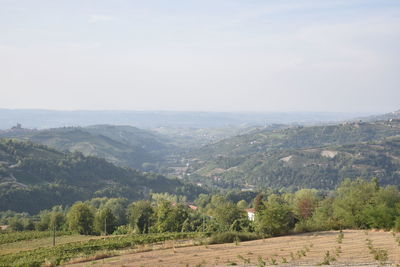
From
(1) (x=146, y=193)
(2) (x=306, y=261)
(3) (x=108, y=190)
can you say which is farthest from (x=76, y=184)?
(2) (x=306, y=261)

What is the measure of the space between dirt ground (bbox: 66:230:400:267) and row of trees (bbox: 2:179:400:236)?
13.9ft

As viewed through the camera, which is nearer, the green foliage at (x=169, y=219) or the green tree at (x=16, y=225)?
the green foliage at (x=169, y=219)

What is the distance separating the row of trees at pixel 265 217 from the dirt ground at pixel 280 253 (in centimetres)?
424

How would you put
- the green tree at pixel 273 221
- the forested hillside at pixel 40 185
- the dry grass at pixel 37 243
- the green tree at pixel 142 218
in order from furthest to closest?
the forested hillside at pixel 40 185, the green tree at pixel 142 218, the dry grass at pixel 37 243, the green tree at pixel 273 221

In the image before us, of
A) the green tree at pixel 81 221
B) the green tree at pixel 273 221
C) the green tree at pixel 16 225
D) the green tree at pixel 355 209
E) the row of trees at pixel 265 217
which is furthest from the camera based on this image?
the green tree at pixel 16 225

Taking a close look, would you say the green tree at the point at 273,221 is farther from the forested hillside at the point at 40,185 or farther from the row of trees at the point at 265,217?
the forested hillside at the point at 40,185

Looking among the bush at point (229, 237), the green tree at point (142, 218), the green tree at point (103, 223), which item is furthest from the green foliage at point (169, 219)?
the bush at point (229, 237)

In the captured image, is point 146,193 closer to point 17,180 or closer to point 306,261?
point 17,180

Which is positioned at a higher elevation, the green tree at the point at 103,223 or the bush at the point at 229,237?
the bush at the point at 229,237

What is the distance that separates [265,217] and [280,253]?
11378 millimetres

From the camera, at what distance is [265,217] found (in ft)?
137

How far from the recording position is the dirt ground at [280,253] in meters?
26.5

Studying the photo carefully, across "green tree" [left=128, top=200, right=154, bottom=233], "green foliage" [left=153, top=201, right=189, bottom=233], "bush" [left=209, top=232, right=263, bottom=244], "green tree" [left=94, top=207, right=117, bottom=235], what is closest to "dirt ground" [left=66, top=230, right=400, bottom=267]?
"bush" [left=209, top=232, right=263, bottom=244]

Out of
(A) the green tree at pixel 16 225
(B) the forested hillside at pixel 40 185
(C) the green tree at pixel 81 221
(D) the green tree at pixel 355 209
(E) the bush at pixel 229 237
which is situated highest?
(D) the green tree at pixel 355 209
